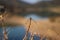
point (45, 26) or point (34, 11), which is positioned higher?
point (34, 11)

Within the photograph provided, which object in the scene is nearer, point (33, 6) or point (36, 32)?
point (36, 32)

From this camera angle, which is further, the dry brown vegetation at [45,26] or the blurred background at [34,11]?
the blurred background at [34,11]

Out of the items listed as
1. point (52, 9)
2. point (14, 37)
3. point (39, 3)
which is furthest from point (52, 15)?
point (14, 37)

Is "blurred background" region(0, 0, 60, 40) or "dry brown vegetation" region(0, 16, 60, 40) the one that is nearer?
"dry brown vegetation" region(0, 16, 60, 40)

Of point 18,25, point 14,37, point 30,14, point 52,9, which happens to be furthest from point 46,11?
point 14,37

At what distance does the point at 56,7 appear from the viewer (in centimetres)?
155

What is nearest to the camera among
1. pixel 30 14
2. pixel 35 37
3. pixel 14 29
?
pixel 35 37

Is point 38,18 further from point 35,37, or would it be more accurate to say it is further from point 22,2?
point 35,37

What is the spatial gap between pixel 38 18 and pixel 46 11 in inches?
4.4

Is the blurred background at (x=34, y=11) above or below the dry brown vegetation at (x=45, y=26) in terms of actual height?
above

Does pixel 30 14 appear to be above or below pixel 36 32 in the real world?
above

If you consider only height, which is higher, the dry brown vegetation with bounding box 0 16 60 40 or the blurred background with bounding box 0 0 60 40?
the blurred background with bounding box 0 0 60 40

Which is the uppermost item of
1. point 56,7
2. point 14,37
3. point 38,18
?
point 56,7

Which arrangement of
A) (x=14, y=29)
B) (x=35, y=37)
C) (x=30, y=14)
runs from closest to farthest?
(x=35, y=37) < (x=14, y=29) < (x=30, y=14)
